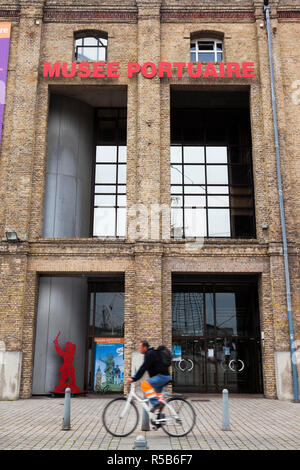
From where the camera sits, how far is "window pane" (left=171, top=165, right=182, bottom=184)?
1922cm

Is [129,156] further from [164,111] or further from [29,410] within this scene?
[29,410]

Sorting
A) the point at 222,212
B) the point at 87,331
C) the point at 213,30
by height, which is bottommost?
the point at 87,331

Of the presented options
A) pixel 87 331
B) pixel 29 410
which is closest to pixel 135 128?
pixel 87 331

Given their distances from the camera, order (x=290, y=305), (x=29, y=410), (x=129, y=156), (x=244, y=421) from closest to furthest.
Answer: (x=244, y=421)
(x=29, y=410)
(x=290, y=305)
(x=129, y=156)

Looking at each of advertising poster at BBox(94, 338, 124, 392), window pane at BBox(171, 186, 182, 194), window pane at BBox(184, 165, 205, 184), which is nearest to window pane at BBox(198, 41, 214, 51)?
window pane at BBox(184, 165, 205, 184)

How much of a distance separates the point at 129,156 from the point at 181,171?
11.2 feet

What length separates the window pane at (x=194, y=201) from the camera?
1898 centimetres

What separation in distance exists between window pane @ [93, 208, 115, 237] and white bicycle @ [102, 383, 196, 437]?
37.1 feet

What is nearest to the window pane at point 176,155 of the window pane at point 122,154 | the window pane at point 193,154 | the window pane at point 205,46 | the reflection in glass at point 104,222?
the window pane at point 193,154

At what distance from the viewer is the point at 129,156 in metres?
16.8

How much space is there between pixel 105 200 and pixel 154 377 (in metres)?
12.4

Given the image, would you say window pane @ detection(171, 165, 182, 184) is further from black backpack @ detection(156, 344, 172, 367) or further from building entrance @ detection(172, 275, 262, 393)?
black backpack @ detection(156, 344, 172, 367)

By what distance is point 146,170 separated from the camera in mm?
16375

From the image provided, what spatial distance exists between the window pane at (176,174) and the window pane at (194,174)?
0.25 metres
